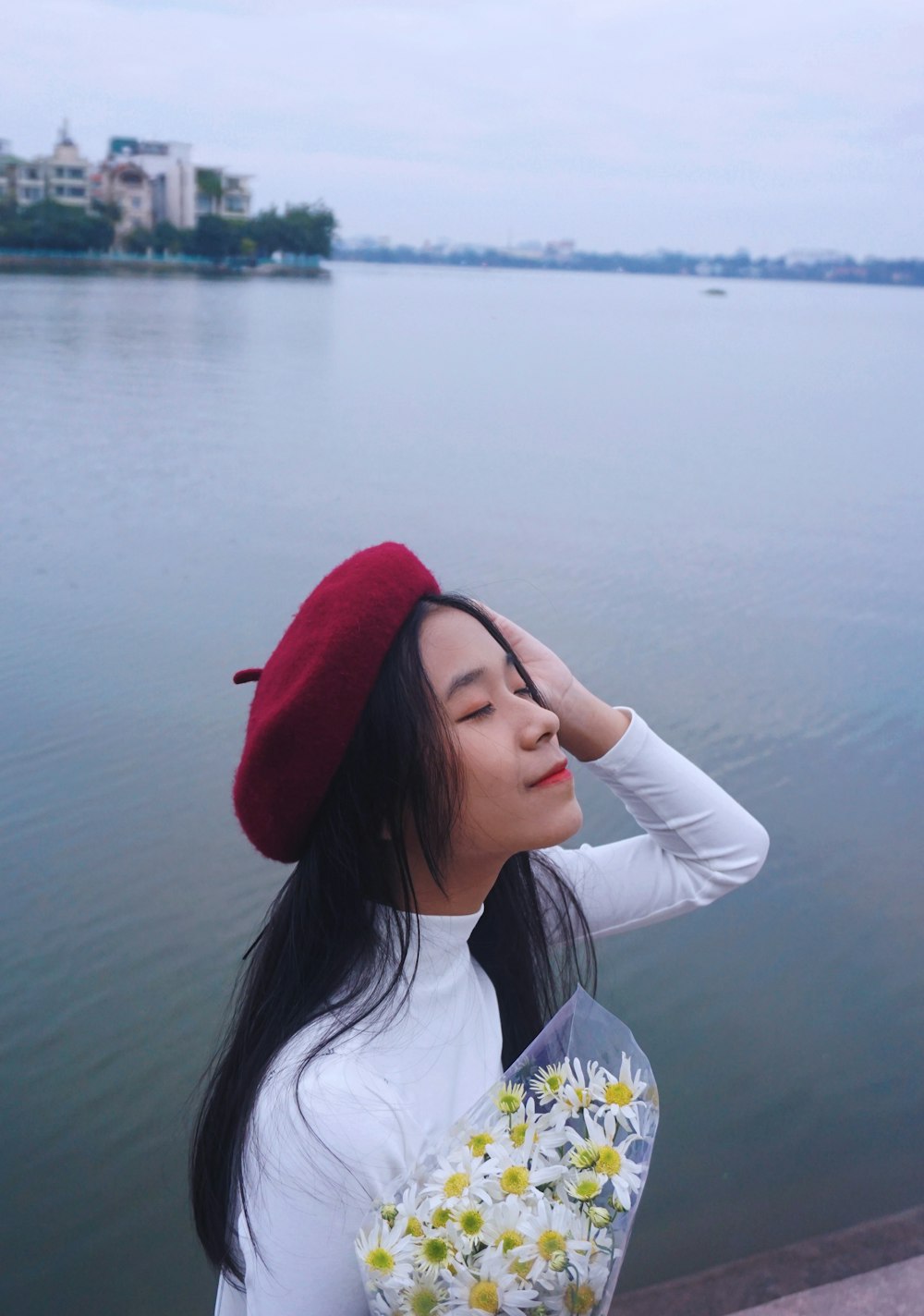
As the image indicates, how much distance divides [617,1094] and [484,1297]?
0.21 m

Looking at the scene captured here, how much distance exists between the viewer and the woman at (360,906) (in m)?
1.09

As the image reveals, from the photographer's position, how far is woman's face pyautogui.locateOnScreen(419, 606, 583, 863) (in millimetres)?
1227

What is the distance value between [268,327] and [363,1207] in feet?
81.1

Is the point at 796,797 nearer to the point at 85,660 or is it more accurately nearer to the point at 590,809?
the point at 590,809

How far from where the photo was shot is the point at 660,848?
1644 mm

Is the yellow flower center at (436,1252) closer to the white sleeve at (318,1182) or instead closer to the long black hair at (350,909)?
the white sleeve at (318,1182)

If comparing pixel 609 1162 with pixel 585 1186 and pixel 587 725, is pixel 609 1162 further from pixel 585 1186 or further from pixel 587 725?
pixel 587 725

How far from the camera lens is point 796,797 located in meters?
4.74

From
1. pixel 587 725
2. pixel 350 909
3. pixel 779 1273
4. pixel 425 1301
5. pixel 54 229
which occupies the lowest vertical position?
pixel 779 1273

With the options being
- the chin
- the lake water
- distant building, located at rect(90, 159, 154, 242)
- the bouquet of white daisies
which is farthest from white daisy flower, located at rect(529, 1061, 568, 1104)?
distant building, located at rect(90, 159, 154, 242)

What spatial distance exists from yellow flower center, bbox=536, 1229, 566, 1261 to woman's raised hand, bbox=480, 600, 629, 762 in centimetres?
63

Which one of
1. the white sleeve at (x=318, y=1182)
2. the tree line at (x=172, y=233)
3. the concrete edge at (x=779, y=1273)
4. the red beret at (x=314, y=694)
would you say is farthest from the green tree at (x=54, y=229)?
the white sleeve at (x=318, y=1182)

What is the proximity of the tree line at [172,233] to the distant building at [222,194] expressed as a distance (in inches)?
76.9

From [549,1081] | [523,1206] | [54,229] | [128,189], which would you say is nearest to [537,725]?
[549,1081]
